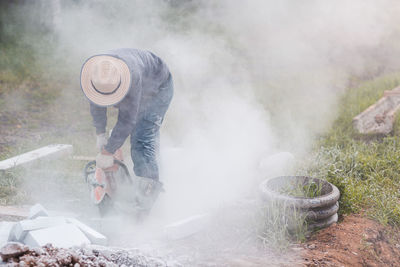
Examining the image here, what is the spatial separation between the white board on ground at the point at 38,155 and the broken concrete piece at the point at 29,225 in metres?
1.89

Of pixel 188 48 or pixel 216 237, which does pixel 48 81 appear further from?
pixel 216 237

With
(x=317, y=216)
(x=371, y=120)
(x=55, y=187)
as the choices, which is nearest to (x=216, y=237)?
(x=317, y=216)

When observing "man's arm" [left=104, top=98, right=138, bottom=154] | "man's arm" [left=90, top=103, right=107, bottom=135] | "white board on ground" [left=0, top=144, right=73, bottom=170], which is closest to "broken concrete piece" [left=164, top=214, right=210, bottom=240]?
"man's arm" [left=104, top=98, right=138, bottom=154]

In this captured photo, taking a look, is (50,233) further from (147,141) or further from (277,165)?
(277,165)

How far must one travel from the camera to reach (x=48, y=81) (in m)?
8.63

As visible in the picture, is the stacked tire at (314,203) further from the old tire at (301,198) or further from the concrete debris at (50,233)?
the concrete debris at (50,233)

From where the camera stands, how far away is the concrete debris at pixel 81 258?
2078 millimetres

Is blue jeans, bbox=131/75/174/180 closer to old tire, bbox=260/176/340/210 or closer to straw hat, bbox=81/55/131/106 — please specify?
straw hat, bbox=81/55/131/106

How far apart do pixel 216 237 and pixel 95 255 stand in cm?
108

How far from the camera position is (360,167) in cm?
437

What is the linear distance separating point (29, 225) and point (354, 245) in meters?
2.35

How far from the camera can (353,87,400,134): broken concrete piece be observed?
18.9ft

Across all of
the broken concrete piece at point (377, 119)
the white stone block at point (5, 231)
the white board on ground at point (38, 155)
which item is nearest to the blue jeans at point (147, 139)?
the white stone block at point (5, 231)

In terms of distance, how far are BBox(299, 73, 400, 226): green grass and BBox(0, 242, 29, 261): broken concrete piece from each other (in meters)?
2.58
